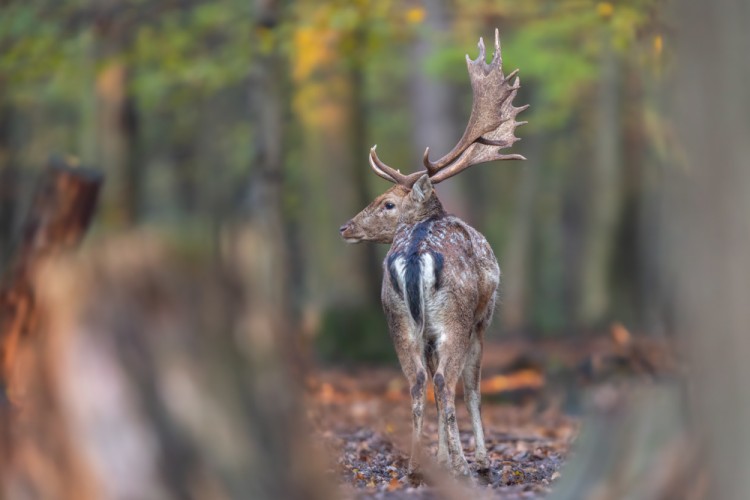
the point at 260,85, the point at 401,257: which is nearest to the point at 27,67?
the point at 260,85

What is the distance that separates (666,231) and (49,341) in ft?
7.78

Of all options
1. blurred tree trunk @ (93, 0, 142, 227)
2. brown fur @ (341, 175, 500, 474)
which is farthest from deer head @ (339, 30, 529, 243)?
blurred tree trunk @ (93, 0, 142, 227)

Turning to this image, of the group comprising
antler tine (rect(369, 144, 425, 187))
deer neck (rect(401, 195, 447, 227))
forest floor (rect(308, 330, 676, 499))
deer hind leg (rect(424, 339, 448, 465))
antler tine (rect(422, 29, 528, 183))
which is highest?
antler tine (rect(422, 29, 528, 183))

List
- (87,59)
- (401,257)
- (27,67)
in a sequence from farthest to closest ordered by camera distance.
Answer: (87,59) → (27,67) → (401,257)

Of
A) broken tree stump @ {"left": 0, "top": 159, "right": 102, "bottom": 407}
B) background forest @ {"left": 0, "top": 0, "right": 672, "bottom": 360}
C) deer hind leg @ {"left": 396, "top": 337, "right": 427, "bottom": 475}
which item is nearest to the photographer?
deer hind leg @ {"left": 396, "top": 337, "right": 427, "bottom": 475}

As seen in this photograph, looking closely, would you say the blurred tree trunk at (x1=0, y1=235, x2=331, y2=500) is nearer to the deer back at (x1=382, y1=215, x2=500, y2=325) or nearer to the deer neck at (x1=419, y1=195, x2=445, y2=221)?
the deer back at (x1=382, y1=215, x2=500, y2=325)

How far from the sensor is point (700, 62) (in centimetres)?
449

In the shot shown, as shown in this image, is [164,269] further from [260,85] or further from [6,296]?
[260,85]

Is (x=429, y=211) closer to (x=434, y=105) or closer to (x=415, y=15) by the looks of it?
(x=415, y=15)

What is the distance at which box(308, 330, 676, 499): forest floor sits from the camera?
682 centimetres

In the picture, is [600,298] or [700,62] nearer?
[700,62]

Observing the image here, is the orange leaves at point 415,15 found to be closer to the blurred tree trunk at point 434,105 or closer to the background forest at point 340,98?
the background forest at point 340,98

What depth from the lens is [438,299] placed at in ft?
24.3

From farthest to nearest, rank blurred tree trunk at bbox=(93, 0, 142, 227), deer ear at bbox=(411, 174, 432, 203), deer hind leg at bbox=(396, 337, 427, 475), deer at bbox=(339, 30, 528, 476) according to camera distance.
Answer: blurred tree trunk at bbox=(93, 0, 142, 227) → deer ear at bbox=(411, 174, 432, 203) → deer at bbox=(339, 30, 528, 476) → deer hind leg at bbox=(396, 337, 427, 475)
